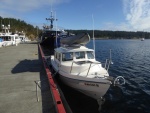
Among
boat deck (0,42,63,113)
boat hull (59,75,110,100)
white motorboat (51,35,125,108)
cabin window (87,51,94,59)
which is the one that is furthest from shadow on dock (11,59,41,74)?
boat hull (59,75,110,100)

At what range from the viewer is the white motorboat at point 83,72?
1086 centimetres

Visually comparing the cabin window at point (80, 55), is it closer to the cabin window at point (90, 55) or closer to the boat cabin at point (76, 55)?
the boat cabin at point (76, 55)

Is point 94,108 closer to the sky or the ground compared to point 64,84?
closer to the ground

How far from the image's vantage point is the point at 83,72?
481 inches

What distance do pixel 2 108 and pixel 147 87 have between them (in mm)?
11805

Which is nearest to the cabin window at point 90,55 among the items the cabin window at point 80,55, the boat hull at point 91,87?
the cabin window at point 80,55

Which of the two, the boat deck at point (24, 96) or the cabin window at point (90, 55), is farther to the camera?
the cabin window at point (90, 55)

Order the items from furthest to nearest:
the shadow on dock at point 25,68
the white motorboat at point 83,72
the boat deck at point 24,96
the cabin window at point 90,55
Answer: the shadow on dock at point 25,68 → the cabin window at point 90,55 → the white motorboat at point 83,72 → the boat deck at point 24,96

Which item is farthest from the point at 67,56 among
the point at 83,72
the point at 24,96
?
the point at 24,96

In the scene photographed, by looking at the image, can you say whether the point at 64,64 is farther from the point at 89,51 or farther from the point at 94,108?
the point at 94,108

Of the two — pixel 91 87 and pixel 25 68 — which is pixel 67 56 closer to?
pixel 91 87

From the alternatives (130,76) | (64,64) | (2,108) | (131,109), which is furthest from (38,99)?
(130,76)

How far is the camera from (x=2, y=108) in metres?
8.30

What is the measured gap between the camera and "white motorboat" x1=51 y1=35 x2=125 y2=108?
35.6 ft
